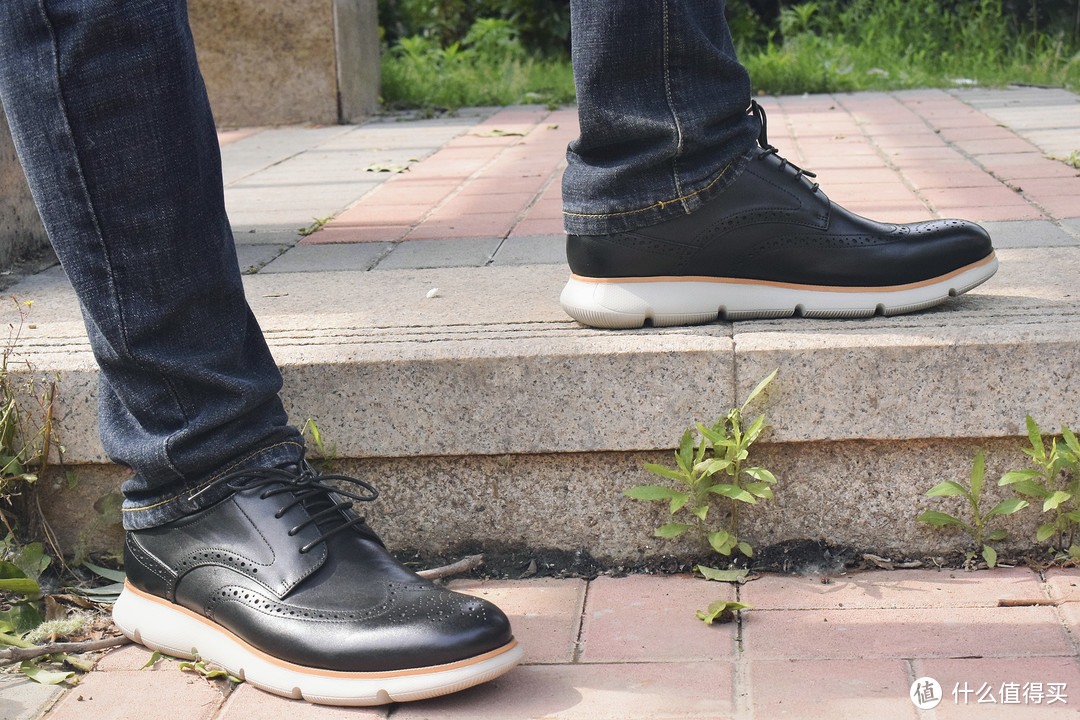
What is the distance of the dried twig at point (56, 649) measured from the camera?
142cm

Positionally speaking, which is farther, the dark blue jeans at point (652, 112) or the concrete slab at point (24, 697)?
the dark blue jeans at point (652, 112)

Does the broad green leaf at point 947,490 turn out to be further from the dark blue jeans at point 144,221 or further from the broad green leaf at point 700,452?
the dark blue jeans at point 144,221

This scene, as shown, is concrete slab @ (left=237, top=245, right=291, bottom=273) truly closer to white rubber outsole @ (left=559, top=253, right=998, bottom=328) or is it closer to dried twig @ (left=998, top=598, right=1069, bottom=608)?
white rubber outsole @ (left=559, top=253, right=998, bottom=328)

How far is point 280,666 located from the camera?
1.30 meters

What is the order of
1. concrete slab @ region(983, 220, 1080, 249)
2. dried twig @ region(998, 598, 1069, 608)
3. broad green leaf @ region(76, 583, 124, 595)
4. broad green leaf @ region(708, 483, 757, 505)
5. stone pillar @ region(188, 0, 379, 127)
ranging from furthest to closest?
stone pillar @ region(188, 0, 379, 127) → concrete slab @ region(983, 220, 1080, 249) → broad green leaf @ region(76, 583, 124, 595) → broad green leaf @ region(708, 483, 757, 505) → dried twig @ region(998, 598, 1069, 608)

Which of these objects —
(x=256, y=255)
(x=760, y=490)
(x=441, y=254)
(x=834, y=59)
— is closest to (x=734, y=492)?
(x=760, y=490)

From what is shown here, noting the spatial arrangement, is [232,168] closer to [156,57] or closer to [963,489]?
[156,57]

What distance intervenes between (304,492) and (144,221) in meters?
0.39

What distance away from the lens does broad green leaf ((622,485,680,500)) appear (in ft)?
5.09

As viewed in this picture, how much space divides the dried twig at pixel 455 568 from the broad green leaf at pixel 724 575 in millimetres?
334

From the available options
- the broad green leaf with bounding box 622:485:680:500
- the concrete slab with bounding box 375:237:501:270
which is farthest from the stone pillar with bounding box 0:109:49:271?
the broad green leaf with bounding box 622:485:680:500

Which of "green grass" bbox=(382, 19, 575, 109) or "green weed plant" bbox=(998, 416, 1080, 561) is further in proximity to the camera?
"green grass" bbox=(382, 19, 575, 109)

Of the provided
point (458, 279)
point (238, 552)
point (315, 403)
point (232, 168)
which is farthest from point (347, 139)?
point (238, 552)

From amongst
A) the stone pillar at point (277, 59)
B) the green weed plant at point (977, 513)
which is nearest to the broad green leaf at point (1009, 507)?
the green weed plant at point (977, 513)
